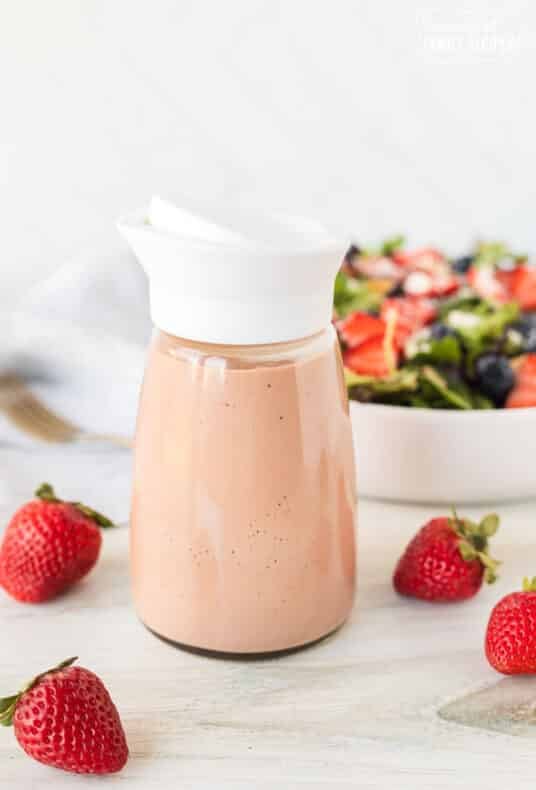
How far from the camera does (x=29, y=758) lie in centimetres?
68

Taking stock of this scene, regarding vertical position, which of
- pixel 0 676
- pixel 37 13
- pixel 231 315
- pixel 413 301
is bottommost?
pixel 0 676

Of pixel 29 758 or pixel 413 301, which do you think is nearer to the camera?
pixel 29 758

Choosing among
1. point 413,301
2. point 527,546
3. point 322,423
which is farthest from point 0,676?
point 413,301

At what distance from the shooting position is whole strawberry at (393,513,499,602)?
0.85m

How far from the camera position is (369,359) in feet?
3.67

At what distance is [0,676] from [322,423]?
28cm

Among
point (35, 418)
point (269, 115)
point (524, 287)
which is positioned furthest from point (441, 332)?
point (269, 115)

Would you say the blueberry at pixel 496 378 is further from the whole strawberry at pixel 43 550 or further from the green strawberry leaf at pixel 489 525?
the whole strawberry at pixel 43 550

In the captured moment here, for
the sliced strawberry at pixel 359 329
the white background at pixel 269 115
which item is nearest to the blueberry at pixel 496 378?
the sliced strawberry at pixel 359 329

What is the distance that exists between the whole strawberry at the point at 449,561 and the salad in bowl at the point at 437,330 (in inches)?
8.5

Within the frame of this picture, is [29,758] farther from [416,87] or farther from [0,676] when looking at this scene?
[416,87]

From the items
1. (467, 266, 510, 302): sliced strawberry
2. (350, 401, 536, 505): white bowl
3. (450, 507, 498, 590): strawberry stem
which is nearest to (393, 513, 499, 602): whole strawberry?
(450, 507, 498, 590): strawberry stem

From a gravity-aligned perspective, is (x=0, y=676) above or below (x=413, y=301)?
below

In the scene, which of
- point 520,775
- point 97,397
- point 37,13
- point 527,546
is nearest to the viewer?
point 520,775
